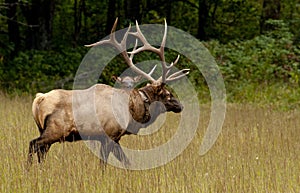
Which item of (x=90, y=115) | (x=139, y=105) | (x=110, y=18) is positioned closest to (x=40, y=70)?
(x=110, y=18)

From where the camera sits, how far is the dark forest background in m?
15.9

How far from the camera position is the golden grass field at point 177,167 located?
17.6 feet

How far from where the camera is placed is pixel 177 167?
20.5ft

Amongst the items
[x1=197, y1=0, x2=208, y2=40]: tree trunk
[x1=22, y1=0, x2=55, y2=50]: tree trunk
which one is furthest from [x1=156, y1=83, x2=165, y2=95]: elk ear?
[x1=197, y1=0, x2=208, y2=40]: tree trunk

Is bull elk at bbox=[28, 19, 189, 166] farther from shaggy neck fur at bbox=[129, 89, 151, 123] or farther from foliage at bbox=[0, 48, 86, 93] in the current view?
foliage at bbox=[0, 48, 86, 93]

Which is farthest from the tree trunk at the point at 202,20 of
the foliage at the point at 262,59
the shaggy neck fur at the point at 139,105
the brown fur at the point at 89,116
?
the brown fur at the point at 89,116

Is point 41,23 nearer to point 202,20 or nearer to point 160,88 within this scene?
point 202,20

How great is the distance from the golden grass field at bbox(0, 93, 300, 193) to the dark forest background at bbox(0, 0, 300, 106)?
16.2 feet

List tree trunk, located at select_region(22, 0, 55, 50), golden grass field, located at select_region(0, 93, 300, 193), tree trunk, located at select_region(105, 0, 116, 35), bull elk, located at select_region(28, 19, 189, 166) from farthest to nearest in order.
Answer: tree trunk, located at select_region(105, 0, 116, 35)
tree trunk, located at select_region(22, 0, 55, 50)
bull elk, located at select_region(28, 19, 189, 166)
golden grass field, located at select_region(0, 93, 300, 193)

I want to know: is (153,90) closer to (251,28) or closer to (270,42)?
(270,42)

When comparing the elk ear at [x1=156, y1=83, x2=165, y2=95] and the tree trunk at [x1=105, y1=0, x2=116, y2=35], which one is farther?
the tree trunk at [x1=105, y1=0, x2=116, y2=35]

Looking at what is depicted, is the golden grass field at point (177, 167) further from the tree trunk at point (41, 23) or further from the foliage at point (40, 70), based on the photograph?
the tree trunk at point (41, 23)

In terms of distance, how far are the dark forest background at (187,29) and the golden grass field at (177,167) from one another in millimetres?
4931

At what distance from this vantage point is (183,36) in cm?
1758
